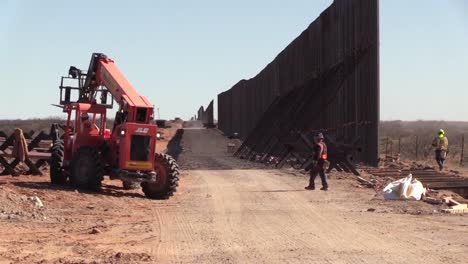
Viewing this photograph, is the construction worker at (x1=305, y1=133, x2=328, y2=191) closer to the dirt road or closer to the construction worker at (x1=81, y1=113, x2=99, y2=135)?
the dirt road

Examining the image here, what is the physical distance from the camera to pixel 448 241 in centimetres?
966

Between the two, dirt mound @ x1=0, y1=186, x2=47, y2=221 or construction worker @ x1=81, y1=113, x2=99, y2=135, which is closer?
dirt mound @ x1=0, y1=186, x2=47, y2=221

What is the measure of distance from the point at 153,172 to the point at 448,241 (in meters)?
7.75

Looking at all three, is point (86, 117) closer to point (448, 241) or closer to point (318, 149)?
point (318, 149)

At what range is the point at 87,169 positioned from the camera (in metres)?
15.4

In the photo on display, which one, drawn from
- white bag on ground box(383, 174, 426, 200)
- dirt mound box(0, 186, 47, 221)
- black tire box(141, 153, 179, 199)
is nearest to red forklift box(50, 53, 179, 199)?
black tire box(141, 153, 179, 199)

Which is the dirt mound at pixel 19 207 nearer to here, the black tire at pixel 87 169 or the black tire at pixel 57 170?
the black tire at pixel 87 169

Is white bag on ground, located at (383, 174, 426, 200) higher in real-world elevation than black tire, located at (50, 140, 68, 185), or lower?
lower

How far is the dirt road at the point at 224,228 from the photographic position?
855 cm

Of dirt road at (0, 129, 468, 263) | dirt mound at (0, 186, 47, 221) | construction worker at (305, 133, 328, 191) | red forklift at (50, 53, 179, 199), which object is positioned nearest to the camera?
dirt road at (0, 129, 468, 263)

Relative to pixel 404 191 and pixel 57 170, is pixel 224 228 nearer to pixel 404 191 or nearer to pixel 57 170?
pixel 404 191

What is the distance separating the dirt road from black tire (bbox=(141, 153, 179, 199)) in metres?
0.31

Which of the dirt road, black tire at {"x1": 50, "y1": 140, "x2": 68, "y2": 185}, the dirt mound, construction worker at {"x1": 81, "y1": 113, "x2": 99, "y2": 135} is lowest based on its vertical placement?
the dirt road

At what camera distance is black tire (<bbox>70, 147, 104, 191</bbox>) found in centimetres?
1527
